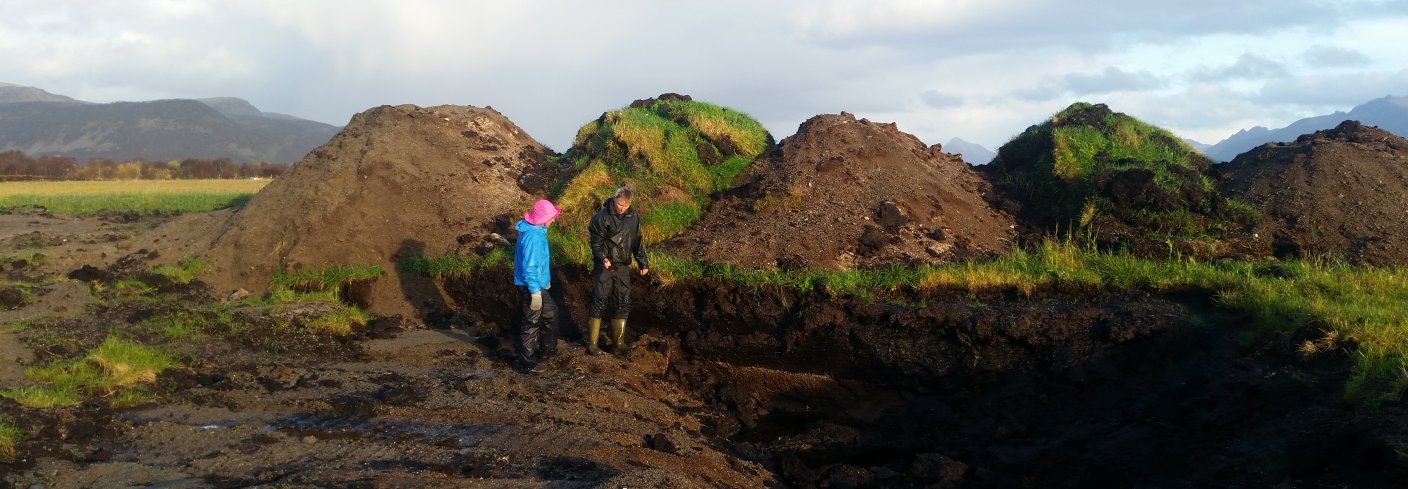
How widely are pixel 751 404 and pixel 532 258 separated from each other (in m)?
2.28

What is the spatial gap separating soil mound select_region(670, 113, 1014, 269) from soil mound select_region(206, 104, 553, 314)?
3.25 m

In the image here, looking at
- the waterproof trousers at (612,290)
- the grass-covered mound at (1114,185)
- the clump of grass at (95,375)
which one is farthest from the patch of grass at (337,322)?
the grass-covered mound at (1114,185)

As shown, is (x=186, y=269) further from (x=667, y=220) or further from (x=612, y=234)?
(x=612, y=234)

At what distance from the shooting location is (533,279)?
8.14 m

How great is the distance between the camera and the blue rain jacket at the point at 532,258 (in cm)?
813

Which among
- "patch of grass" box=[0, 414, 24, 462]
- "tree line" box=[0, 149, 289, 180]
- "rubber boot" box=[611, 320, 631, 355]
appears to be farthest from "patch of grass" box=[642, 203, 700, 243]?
"tree line" box=[0, 149, 289, 180]

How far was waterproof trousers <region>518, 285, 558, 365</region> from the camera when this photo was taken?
817 centimetres

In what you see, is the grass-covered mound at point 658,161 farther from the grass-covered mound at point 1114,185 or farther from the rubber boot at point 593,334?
the grass-covered mound at point 1114,185

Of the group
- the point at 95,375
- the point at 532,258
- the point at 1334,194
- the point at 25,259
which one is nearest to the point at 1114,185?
the point at 1334,194

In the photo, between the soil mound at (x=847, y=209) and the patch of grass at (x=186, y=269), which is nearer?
the soil mound at (x=847, y=209)

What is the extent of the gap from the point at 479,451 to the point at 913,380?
3.68m

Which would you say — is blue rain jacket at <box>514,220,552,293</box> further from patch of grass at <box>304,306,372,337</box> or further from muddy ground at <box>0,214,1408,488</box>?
patch of grass at <box>304,306,372,337</box>

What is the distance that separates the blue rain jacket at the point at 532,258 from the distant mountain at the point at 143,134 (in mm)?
111788

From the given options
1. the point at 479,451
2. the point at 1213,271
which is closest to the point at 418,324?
the point at 479,451
